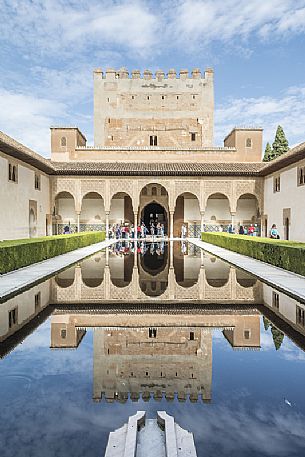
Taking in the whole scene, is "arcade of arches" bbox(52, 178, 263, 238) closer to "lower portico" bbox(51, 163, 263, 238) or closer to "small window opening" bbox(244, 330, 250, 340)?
"lower portico" bbox(51, 163, 263, 238)

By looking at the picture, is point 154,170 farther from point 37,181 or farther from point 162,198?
point 37,181

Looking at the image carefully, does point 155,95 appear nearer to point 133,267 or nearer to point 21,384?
point 133,267

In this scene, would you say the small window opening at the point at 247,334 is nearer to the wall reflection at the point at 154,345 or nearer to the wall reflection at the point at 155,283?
the wall reflection at the point at 154,345

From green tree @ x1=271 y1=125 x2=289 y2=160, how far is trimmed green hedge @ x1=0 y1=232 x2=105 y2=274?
104 ft

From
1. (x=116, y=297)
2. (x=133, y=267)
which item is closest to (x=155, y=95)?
(x=133, y=267)

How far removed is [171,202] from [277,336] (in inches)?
904

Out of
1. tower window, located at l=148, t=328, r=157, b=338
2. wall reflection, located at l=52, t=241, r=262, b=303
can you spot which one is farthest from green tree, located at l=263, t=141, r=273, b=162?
tower window, located at l=148, t=328, r=157, b=338

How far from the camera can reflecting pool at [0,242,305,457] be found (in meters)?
2.82

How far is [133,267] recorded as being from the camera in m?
12.6

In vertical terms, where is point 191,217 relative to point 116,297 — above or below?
above

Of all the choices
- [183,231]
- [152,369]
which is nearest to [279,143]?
[183,231]

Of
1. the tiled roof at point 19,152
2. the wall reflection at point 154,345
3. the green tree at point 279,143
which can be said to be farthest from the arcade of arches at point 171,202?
the wall reflection at point 154,345

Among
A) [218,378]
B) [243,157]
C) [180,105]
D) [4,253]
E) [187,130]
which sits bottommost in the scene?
[218,378]

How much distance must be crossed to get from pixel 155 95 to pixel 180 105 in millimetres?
2465
